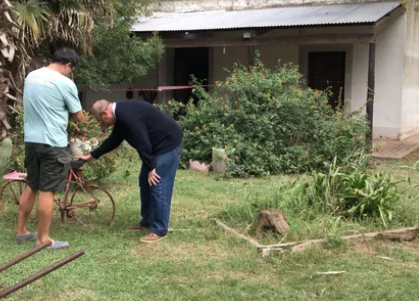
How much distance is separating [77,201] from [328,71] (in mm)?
9172

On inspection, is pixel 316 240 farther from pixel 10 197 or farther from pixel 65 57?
pixel 10 197

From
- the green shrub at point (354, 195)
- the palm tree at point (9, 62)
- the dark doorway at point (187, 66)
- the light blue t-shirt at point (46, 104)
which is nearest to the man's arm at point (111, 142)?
the light blue t-shirt at point (46, 104)

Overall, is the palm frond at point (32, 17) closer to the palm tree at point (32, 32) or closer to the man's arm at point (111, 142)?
the palm tree at point (32, 32)

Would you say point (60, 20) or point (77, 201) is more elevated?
point (60, 20)

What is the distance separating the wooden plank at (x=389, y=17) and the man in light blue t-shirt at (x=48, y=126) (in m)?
8.42

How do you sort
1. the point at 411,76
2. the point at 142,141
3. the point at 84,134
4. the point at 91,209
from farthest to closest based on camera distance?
the point at 411,76, the point at 84,134, the point at 91,209, the point at 142,141

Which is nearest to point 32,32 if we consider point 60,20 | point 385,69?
point 60,20

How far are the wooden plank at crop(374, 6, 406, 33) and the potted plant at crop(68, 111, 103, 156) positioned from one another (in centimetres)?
687

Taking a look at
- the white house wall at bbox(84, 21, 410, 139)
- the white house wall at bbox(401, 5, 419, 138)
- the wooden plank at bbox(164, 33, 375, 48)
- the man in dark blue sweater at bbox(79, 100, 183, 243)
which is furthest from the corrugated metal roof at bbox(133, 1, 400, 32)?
the man in dark blue sweater at bbox(79, 100, 183, 243)

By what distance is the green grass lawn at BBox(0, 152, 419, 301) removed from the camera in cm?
397

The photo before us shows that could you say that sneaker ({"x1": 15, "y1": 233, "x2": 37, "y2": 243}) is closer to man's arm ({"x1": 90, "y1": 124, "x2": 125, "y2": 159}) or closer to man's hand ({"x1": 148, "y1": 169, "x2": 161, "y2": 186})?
man's arm ({"x1": 90, "y1": 124, "x2": 125, "y2": 159})

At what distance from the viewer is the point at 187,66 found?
1686 centimetres

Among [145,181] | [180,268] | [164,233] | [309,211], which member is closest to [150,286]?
[180,268]

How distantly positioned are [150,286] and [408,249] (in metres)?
2.49
